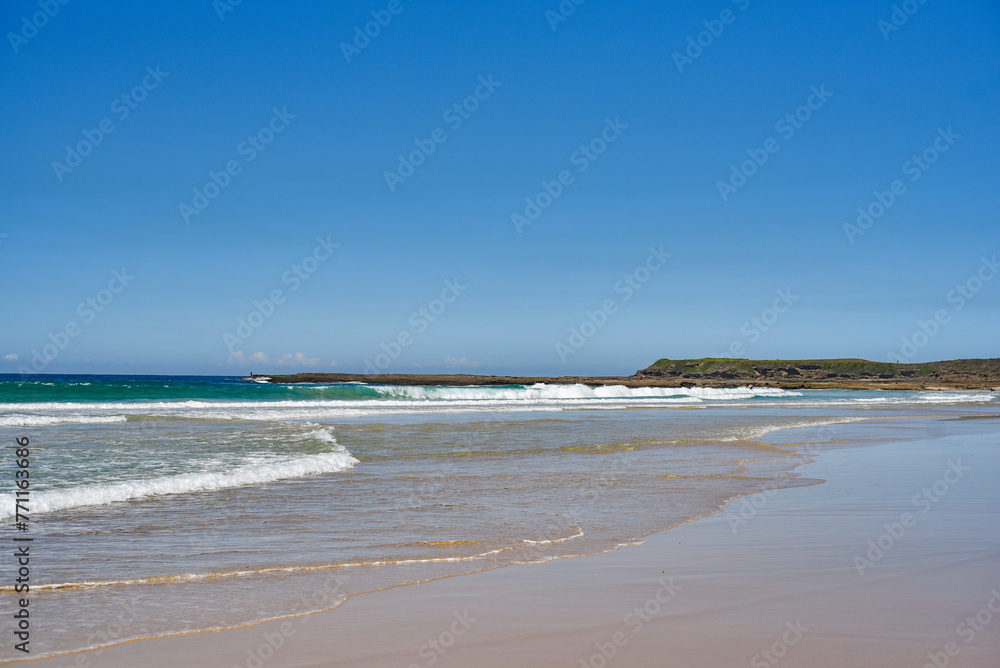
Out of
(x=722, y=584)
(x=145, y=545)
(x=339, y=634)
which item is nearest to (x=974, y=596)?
(x=722, y=584)

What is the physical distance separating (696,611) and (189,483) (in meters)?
7.32

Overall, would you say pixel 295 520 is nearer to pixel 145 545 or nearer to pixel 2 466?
pixel 145 545

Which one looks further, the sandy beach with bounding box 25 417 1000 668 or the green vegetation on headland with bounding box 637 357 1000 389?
the green vegetation on headland with bounding box 637 357 1000 389

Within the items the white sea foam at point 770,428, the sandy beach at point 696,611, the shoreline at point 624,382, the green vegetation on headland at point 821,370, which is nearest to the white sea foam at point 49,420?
the white sea foam at point 770,428

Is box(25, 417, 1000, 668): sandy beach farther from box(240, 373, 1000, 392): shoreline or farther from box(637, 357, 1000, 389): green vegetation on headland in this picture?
box(637, 357, 1000, 389): green vegetation on headland

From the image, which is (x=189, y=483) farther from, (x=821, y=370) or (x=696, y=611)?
(x=821, y=370)

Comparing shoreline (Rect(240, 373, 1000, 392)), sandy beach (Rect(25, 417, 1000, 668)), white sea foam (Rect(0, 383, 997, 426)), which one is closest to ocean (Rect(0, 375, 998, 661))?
sandy beach (Rect(25, 417, 1000, 668))

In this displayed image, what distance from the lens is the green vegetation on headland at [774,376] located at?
85750 mm

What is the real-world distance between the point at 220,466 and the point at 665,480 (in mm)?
6842

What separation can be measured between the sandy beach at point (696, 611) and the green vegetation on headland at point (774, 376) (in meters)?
75.7

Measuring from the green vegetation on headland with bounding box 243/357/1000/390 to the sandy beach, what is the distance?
75703 mm

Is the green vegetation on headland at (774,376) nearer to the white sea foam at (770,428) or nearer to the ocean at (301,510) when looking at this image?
the white sea foam at (770,428)

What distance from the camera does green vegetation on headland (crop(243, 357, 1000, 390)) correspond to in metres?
85.8

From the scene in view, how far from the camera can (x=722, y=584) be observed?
5.04 meters
